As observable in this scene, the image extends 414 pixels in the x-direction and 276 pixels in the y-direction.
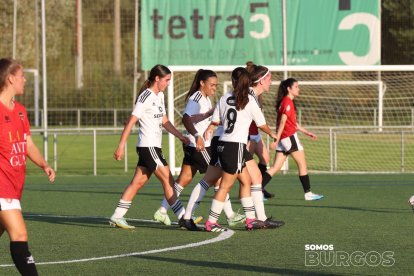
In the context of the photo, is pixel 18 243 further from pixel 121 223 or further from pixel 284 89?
pixel 284 89

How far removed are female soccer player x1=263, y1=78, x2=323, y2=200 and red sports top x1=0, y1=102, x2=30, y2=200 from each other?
8370mm

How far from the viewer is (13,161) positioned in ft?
25.4

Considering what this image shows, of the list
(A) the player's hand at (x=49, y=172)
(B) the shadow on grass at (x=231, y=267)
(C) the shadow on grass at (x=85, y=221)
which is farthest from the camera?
(C) the shadow on grass at (x=85, y=221)

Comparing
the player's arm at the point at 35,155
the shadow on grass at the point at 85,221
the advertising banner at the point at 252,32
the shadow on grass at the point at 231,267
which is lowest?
the shadow on grass at the point at 85,221

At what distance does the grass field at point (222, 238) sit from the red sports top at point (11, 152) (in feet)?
4.18

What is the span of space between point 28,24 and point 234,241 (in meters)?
47.7

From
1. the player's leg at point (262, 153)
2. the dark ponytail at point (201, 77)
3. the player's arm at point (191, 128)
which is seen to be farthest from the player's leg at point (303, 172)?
the player's arm at point (191, 128)

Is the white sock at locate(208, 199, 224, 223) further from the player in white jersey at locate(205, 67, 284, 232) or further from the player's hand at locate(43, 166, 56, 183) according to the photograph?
the player's hand at locate(43, 166, 56, 183)

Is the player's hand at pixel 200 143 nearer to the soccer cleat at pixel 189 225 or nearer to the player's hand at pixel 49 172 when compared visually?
the soccer cleat at pixel 189 225

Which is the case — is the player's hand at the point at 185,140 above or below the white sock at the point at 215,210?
above

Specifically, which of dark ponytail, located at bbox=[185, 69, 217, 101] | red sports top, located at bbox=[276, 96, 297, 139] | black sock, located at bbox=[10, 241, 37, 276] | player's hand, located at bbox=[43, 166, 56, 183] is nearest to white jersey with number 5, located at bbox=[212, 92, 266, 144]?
dark ponytail, located at bbox=[185, 69, 217, 101]

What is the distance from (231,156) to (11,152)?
4.12 meters

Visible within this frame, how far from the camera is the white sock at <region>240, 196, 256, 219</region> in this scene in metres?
11.8

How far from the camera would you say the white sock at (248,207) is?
11.8 meters
